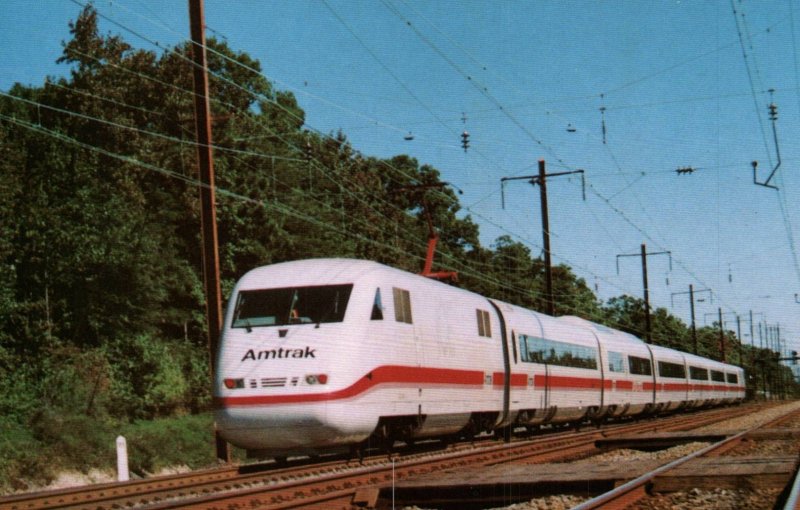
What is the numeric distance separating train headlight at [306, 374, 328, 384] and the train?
0.05 feet

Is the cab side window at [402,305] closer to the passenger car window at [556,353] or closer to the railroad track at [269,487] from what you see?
the railroad track at [269,487]

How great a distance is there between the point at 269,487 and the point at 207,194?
9363mm

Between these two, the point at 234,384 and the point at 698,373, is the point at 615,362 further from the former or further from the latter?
the point at 234,384

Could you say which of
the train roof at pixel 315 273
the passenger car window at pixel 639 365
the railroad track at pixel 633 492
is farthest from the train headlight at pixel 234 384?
the passenger car window at pixel 639 365

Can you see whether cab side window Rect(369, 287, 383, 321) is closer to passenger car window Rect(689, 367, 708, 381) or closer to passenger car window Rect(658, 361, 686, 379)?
passenger car window Rect(658, 361, 686, 379)

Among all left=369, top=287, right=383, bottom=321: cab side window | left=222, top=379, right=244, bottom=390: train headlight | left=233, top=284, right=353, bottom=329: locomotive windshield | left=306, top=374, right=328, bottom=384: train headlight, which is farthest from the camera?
left=369, top=287, right=383, bottom=321: cab side window

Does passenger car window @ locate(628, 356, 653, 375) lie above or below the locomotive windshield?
below

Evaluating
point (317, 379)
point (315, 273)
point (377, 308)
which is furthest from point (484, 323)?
point (317, 379)

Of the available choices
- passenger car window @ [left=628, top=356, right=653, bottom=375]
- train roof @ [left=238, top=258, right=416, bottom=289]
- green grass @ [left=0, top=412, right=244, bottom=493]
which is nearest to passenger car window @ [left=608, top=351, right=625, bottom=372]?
passenger car window @ [left=628, top=356, right=653, bottom=375]

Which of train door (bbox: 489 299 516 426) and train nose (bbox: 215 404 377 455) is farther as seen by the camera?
train door (bbox: 489 299 516 426)

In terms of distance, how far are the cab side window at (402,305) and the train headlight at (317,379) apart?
2.38 metres

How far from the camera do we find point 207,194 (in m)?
20.4

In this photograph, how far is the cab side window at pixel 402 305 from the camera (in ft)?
55.2

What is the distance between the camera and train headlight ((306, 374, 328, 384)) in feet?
48.0
